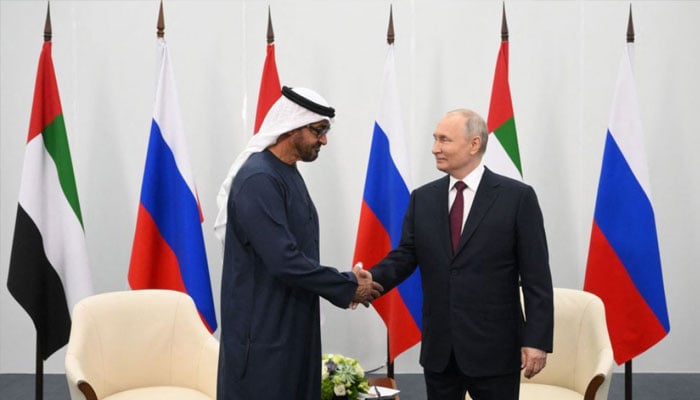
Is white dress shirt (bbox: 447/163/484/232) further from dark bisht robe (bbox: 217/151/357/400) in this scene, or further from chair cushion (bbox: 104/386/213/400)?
chair cushion (bbox: 104/386/213/400)

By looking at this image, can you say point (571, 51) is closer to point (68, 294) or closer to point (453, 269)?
point (453, 269)

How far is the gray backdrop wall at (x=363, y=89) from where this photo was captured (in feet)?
16.4

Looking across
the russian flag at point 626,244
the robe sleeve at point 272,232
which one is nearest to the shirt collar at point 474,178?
the robe sleeve at point 272,232

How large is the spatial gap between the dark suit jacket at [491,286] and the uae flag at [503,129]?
5.02 feet

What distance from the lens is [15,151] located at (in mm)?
5113

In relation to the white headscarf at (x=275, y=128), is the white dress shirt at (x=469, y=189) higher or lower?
lower

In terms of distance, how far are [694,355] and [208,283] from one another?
3483 millimetres

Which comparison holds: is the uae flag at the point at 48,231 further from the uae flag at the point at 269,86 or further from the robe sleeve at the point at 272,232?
the robe sleeve at the point at 272,232

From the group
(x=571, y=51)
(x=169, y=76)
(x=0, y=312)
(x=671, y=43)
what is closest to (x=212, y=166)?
(x=169, y=76)

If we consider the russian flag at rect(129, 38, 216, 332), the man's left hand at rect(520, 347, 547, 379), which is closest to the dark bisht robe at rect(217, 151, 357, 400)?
the man's left hand at rect(520, 347, 547, 379)

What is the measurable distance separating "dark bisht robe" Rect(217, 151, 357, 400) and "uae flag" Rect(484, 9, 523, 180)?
1.93 m

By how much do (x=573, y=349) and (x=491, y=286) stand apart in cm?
118

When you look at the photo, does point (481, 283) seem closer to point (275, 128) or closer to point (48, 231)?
point (275, 128)

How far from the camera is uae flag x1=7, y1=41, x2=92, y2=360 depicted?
4.04 m
